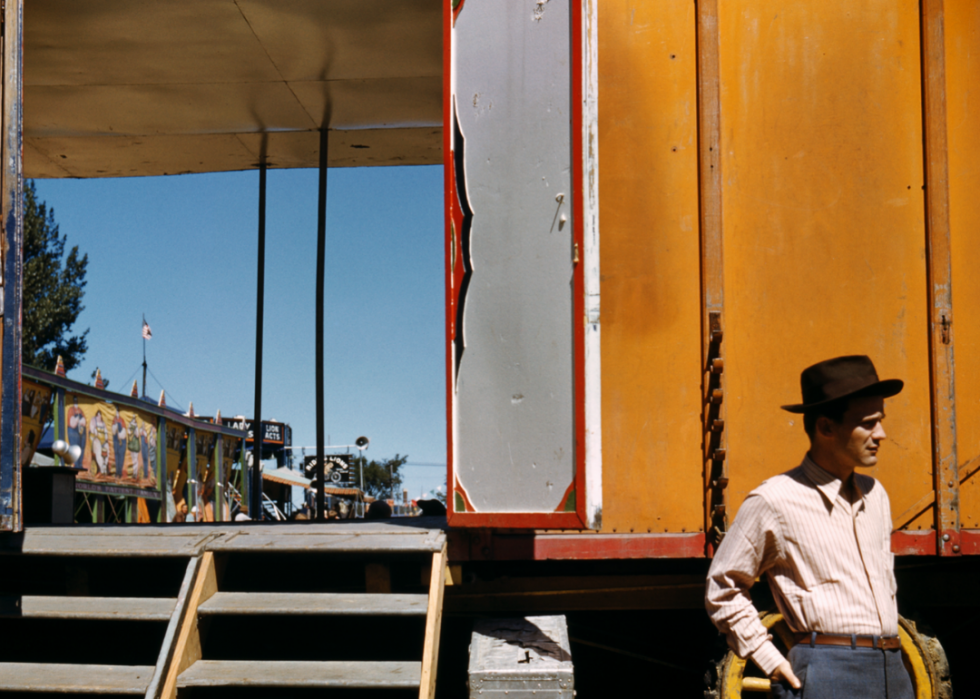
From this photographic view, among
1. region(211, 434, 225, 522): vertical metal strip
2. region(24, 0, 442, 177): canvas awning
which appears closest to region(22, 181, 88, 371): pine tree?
region(211, 434, 225, 522): vertical metal strip

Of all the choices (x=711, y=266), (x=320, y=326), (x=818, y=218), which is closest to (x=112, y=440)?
(x=320, y=326)

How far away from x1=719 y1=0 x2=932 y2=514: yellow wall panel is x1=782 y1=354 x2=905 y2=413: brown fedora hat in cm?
160

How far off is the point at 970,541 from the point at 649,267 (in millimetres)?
1980

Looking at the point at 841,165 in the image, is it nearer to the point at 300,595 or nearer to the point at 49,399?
the point at 300,595

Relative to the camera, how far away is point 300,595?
12.8ft

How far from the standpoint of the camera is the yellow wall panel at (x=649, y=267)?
4.09 metres

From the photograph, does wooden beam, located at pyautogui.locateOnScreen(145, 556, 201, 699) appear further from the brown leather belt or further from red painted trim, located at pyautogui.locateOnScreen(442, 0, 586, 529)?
the brown leather belt

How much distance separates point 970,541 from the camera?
4.00m

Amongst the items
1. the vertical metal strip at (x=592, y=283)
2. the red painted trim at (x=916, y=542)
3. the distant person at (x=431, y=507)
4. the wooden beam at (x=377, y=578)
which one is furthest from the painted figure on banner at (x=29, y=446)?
the red painted trim at (x=916, y=542)

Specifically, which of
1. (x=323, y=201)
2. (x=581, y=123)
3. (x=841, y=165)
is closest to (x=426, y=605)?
(x=581, y=123)

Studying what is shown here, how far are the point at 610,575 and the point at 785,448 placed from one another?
113 centimetres

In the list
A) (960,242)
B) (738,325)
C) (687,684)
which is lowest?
(687,684)

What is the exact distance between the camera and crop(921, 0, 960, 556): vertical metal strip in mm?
4004

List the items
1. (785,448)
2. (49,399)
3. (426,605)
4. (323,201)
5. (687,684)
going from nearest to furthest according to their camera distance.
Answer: (426,605) < (785,448) < (687,684) < (323,201) < (49,399)
